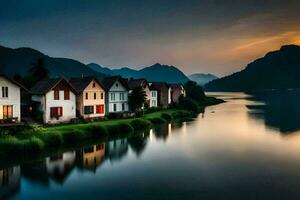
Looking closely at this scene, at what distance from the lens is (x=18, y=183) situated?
2638cm

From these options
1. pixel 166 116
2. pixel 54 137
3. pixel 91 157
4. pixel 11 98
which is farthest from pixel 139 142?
pixel 166 116

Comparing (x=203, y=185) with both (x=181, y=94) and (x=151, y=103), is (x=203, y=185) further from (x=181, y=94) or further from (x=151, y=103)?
(x=181, y=94)

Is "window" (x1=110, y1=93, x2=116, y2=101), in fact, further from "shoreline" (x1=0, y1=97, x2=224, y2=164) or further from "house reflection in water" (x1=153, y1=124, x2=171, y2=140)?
"house reflection in water" (x1=153, y1=124, x2=171, y2=140)

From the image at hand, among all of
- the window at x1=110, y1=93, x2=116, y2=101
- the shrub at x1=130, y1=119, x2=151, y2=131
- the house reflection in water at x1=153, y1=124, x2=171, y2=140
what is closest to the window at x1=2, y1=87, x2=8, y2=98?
the shrub at x1=130, y1=119, x2=151, y2=131

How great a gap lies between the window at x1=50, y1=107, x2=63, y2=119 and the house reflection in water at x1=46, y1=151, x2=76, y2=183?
42.0 feet

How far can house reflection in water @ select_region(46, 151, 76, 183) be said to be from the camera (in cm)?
2856

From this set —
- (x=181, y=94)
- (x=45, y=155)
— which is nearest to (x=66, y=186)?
(x=45, y=155)

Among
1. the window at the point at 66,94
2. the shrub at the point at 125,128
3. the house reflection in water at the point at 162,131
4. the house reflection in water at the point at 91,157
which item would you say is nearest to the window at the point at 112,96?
the house reflection in water at the point at 162,131

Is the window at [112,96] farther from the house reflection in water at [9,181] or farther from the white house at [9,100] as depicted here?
the house reflection in water at [9,181]

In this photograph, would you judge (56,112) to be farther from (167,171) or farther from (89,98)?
(167,171)

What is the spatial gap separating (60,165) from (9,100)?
14954 millimetres

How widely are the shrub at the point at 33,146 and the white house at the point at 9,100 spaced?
21.9 feet

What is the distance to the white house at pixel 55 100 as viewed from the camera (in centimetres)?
4791

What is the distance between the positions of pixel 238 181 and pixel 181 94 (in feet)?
237
